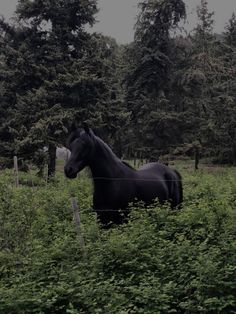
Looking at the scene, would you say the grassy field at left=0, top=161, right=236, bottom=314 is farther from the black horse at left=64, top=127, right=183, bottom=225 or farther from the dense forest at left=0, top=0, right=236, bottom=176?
the dense forest at left=0, top=0, right=236, bottom=176

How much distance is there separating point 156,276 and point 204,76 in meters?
26.5

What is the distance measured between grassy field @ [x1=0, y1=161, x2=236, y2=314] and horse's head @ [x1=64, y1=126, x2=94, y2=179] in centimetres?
85

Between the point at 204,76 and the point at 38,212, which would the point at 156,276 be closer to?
the point at 38,212

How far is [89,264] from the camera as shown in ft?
19.8

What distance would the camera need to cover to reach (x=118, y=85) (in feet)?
114

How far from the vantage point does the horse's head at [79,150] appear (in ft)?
26.9

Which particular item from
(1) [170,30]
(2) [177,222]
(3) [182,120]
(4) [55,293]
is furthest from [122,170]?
(1) [170,30]

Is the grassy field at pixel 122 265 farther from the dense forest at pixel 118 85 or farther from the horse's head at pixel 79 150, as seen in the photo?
the dense forest at pixel 118 85

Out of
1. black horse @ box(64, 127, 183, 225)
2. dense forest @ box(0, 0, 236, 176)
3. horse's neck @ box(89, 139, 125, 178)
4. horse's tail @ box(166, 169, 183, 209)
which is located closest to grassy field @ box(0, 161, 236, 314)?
black horse @ box(64, 127, 183, 225)

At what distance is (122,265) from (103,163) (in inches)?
111

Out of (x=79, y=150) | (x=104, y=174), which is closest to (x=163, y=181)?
(x=104, y=174)

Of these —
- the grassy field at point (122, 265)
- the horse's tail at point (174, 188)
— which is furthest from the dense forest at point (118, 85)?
the grassy field at point (122, 265)

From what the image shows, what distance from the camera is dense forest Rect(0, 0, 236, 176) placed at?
22781 millimetres

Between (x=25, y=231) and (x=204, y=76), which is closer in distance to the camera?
(x=25, y=231)
